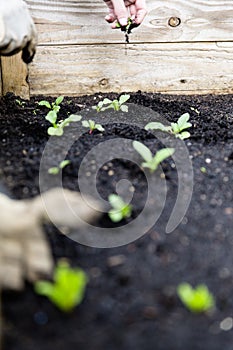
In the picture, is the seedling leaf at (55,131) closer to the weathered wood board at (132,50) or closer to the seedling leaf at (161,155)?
the seedling leaf at (161,155)

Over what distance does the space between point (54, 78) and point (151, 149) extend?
3.13 ft

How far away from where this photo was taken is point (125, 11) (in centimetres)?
208

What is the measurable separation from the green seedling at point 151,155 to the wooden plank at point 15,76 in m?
1.03

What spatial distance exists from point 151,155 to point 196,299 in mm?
646

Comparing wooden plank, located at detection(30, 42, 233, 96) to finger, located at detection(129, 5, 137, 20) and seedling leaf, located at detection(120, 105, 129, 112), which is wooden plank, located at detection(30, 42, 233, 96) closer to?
finger, located at detection(129, 5, 137, 20)

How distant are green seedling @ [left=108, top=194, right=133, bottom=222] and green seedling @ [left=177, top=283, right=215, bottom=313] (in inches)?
12.2

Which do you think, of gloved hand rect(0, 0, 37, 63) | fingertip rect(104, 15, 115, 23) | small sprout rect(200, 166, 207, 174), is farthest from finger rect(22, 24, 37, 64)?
small sprout rect(200, 166, 207, 174)

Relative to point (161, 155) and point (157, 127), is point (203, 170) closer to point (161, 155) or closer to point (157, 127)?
point (161, 155)

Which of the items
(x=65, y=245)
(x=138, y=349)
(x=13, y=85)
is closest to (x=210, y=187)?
(x=65, y=245)

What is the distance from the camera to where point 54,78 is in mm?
2453

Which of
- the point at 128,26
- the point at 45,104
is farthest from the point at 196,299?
the point at 128,26

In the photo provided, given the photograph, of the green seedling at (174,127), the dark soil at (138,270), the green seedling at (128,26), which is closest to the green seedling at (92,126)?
the dark soil at (138,270)

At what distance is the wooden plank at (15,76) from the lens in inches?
93.1

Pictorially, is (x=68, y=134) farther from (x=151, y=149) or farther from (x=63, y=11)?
(x=63, y=11)
